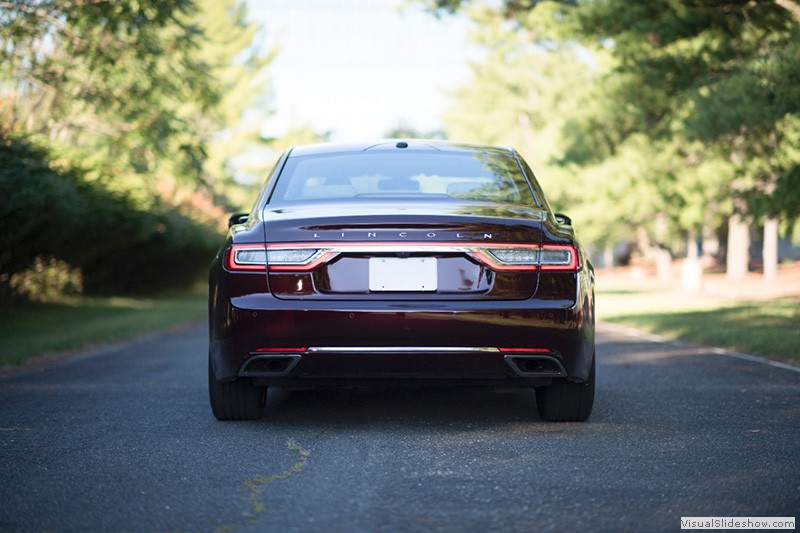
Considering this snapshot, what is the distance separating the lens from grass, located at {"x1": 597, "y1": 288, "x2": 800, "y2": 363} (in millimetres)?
11359

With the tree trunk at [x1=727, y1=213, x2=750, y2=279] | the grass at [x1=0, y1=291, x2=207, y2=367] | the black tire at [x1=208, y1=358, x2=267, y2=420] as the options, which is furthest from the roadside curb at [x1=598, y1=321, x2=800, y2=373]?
the tree trunk at [x1=727, y1=213, x2=750, y2=279]

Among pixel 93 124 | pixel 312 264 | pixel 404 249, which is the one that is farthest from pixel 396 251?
pixel 93 124

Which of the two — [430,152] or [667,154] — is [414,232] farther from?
[667,154]

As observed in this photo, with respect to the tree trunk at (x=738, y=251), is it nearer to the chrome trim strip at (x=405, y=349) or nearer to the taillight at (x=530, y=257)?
the taillight at (x=530, y=257)

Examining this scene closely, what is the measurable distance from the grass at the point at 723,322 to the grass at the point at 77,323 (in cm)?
747

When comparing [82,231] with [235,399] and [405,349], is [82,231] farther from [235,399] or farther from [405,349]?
[405,349]

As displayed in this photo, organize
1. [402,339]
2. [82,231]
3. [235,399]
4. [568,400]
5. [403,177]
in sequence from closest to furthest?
[402,339] < [568,400] < [235,399] < [403,177] < [82,231]

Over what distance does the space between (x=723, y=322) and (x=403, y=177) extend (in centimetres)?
998

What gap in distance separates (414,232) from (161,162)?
14561 mm

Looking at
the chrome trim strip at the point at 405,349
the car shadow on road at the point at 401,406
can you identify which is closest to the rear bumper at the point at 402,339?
the chrome trim strip at the point at 405,349

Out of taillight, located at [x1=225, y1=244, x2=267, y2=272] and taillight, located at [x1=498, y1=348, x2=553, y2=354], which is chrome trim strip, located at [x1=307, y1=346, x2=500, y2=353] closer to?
taillight, located at [x1=498, y1=348, x2=553, y2=354]

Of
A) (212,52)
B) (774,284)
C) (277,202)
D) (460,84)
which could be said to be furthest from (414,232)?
(460,84)

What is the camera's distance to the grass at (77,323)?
11.8 metres

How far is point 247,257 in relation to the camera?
5.48 metres
